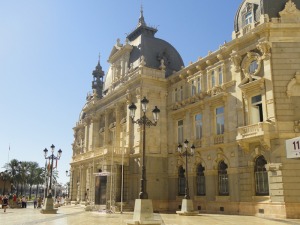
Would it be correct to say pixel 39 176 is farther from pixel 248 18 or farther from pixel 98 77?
pixel 248 18

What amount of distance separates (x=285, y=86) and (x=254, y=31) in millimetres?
4799

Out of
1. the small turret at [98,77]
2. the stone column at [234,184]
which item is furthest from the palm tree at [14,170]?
the stone column at [234,184]

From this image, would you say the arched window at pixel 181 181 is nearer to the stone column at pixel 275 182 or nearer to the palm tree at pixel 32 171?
the stone column at pixel 275 182

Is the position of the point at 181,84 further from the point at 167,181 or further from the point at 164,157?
the point at 167,181

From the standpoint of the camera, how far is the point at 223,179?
2664cm

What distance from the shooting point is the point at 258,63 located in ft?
79.7

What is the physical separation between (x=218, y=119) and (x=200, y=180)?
222 inches

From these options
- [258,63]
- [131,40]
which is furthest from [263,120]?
[131,40]

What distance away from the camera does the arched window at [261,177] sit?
22.8m

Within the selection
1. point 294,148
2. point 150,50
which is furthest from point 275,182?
point 150,50

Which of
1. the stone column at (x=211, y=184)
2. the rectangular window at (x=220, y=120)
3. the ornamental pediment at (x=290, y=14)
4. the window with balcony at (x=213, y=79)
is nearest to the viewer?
the ornamental pediment at (x=290, y=14)

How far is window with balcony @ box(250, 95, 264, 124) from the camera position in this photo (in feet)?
78.6

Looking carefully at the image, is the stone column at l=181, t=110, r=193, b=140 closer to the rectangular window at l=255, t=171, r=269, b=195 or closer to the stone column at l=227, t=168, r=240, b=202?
the stone column at l=227, t=168, r=240, b=202

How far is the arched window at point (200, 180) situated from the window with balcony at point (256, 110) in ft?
22.9
